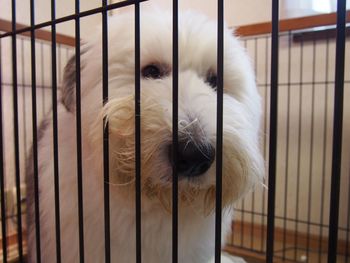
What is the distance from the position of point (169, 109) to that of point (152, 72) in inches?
9.1

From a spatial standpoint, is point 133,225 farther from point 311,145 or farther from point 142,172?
point 311,145

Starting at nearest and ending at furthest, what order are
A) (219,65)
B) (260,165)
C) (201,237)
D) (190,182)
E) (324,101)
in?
(219,65) → (190,182) → (260,165) → (201,237) → (324,101)

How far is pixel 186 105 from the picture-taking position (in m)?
0.66

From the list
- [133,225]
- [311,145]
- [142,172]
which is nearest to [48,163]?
[133,225]

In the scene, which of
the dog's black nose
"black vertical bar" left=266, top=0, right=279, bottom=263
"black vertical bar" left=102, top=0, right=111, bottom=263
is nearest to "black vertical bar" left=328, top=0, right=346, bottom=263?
"black vertical bar" left=266, top=0, right=279, bottom=263

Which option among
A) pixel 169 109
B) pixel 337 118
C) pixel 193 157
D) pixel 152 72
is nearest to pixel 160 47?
pixel 152 72

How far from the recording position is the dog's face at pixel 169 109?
59cm

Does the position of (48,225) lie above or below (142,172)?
below

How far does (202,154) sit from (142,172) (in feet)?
0.42

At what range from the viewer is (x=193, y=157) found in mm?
557

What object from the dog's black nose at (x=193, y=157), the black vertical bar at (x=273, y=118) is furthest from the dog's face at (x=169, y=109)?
the black vertical bar at (x=273, y=118)

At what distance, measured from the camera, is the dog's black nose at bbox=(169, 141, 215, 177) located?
1.81 ft

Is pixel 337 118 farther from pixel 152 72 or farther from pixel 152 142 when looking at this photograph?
pixel 152 72

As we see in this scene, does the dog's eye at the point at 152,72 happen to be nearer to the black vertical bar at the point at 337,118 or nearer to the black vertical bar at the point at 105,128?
the black vertical bar at the point at 105,128
